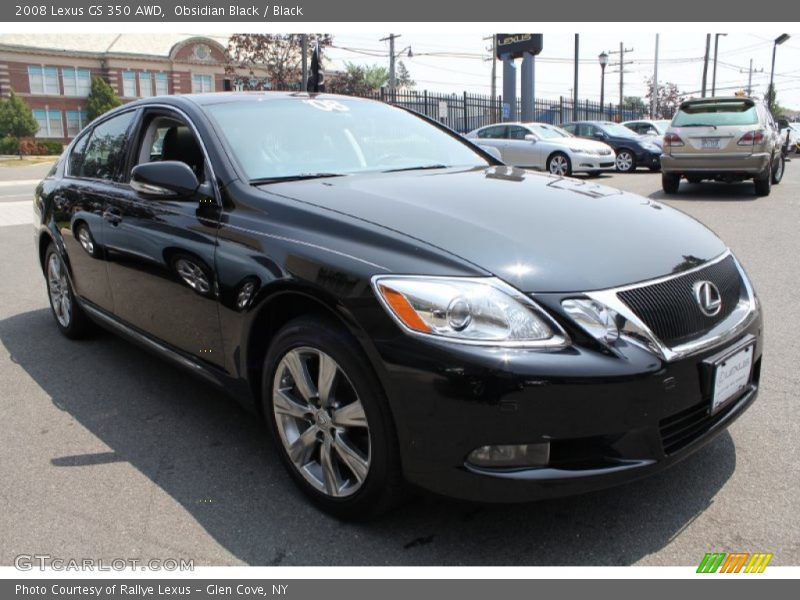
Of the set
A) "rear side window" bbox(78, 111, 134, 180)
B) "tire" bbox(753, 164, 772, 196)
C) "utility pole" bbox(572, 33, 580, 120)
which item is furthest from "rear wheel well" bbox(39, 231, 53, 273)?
"utility pole" bbox(572, 33, 580, 120)

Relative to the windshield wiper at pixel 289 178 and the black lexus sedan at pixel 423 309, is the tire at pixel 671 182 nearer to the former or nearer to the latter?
the black lexus sedan at pixel 423 309

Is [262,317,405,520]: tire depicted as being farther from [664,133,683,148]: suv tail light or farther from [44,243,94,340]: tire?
[664,133,683,148]: suv tail light

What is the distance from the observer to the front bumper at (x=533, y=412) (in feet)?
7.11

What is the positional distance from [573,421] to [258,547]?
1.20 meters

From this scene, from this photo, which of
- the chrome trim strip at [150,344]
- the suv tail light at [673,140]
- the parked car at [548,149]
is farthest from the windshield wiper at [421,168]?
the parked car at [548,149]

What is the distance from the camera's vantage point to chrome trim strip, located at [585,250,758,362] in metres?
2.29

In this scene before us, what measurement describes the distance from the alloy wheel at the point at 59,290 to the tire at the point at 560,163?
43.2ft

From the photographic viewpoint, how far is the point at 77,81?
5534 cm

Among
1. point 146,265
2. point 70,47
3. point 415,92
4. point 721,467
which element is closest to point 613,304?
point 721,467

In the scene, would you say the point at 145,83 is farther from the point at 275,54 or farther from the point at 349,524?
Result: the point at 349,524

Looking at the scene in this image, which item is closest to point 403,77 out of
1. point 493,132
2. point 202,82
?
point 202,82

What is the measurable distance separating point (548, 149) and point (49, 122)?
4926 cm

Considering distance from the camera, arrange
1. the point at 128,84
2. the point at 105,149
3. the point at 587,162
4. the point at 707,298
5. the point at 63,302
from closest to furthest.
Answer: the point at 707,298
the point at 105,149
the point at 63,302
the point at 587,162
the point at 128,84

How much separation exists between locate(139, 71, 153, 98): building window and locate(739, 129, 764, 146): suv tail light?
176 ft
